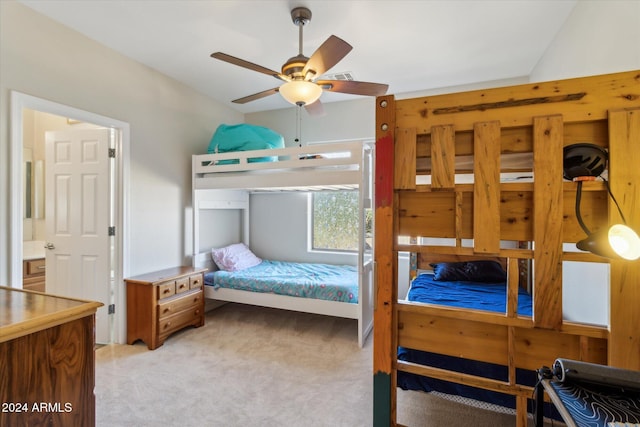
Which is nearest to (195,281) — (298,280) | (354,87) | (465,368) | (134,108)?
(298,280)

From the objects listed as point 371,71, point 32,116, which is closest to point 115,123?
point 32,116

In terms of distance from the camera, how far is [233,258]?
12.4ft

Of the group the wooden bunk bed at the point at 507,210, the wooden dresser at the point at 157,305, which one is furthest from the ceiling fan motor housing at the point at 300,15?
the wooden dresser at the point at 157,305

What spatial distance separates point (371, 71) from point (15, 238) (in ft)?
11.0

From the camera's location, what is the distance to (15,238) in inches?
82.4

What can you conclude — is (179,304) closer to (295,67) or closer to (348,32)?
(295,67)

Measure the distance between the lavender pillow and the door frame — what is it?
1042 millimetres

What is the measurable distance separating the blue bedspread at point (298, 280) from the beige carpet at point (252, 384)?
0.46m

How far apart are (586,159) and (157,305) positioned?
10.5ft

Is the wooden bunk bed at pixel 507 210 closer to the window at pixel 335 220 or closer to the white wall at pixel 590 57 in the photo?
the white wall at pixel 590 57

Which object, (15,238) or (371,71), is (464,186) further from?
(15,238)

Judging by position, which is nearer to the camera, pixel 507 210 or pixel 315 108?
pixel 507 210

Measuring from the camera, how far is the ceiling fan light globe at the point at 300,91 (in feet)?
6.52

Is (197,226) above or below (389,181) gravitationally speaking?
below
